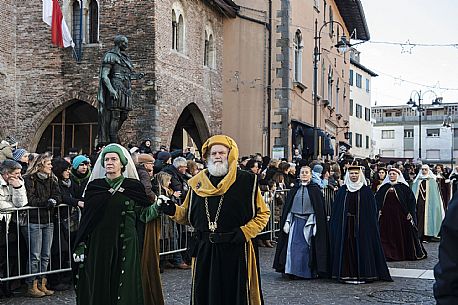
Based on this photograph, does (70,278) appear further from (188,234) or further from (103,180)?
(103,180)

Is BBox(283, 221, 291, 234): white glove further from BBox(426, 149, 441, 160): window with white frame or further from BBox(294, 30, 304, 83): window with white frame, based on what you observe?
BBox(426, 149, 441, 160): window with white frame

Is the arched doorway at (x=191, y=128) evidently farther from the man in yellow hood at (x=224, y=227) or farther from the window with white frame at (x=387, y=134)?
the window with white frame at (x=387, y=134)

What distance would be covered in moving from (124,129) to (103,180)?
13.4 metres

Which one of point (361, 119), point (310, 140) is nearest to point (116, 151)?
point (310, 140)

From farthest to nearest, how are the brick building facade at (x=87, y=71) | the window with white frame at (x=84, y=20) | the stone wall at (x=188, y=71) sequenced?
the window with white frame at (x=84, y=20) < the stone wall at (x=188, y=71) < the brick building facade at (x=87, y=71)

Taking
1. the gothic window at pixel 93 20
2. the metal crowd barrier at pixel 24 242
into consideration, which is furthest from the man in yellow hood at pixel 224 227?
the gothic window at pixel 93 20

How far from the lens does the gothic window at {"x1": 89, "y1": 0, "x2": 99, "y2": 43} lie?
66.9 ft

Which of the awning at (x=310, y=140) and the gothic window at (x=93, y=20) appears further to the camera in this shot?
the awning at (x=310, y=140)

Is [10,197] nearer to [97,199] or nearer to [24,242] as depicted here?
[24,242]

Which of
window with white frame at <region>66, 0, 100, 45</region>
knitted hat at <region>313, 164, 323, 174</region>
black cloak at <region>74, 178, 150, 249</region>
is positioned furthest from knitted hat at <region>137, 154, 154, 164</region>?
window with white frame at <region>66, 0, 100, 45</region>

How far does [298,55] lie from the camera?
27.8m

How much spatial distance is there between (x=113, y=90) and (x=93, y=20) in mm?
7883

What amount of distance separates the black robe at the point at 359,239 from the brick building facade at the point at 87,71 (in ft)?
32.8

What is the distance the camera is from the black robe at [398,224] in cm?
1242
